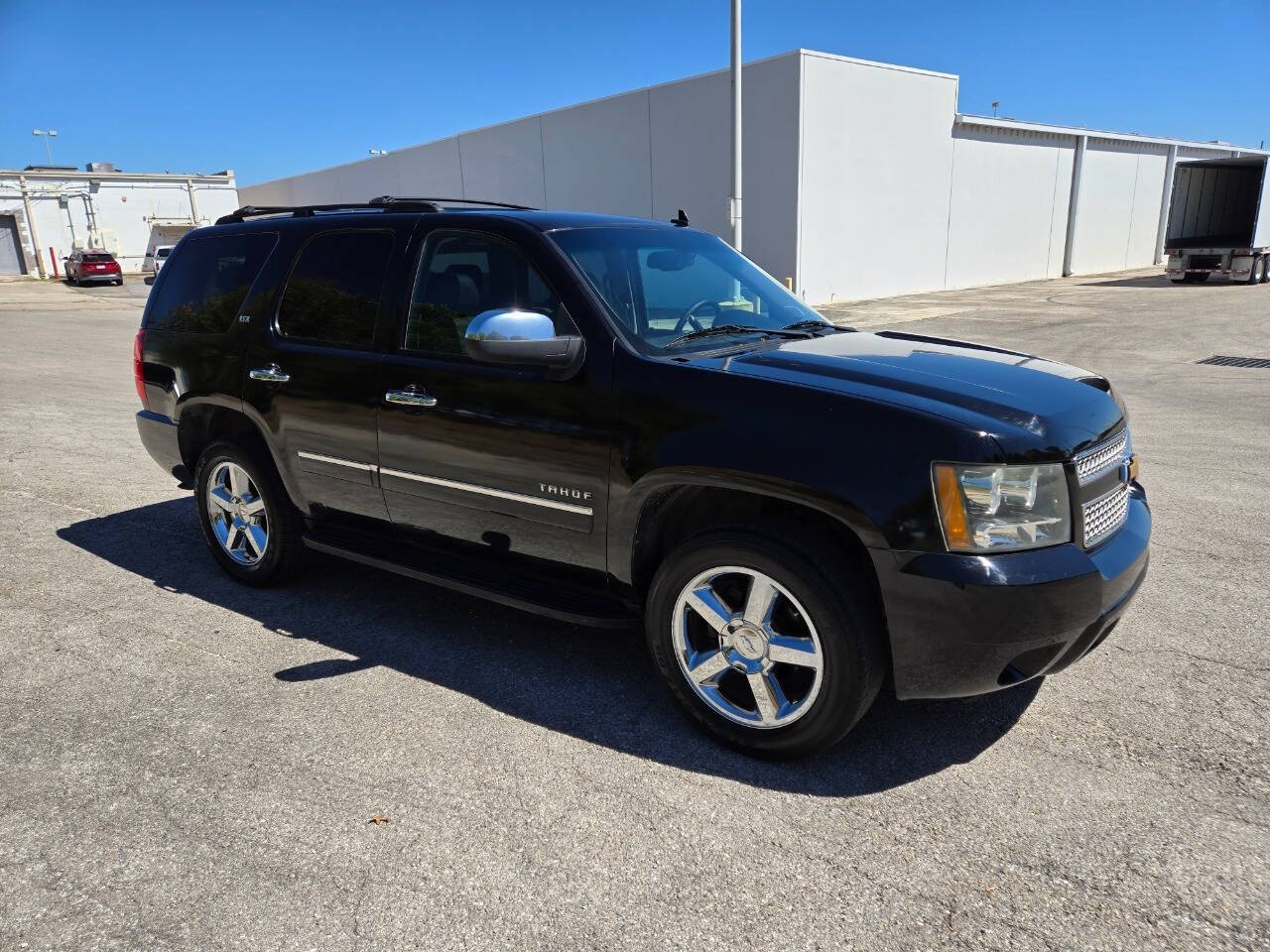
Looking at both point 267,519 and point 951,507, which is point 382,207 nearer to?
point 267,519

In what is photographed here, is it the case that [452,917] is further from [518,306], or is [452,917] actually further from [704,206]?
[704,206]

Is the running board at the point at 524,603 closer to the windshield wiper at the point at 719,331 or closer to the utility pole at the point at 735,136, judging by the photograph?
the windshield wiper at the point at 719,331

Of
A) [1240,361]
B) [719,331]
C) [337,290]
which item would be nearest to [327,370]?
[337,290]

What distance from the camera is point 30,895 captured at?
2.48 metres

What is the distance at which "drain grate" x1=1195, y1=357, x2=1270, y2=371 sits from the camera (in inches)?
474

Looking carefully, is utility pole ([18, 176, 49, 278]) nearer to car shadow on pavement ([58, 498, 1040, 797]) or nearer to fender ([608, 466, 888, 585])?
car shadow on pavement ([58, 498, 1040, 797])

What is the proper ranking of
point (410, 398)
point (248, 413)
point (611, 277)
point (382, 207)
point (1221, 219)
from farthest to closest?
point (1221, 219), point (248, 413), point (382, 207), point (410, 398), point (611, 277)

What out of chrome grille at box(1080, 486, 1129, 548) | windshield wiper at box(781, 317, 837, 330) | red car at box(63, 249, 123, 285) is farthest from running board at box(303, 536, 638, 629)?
red car at box(63, 249, 123, 285)

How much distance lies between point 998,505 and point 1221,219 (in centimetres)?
3118

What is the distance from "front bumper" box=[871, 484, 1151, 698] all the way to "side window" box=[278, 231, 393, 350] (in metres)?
2.59

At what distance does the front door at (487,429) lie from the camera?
10.9 feet

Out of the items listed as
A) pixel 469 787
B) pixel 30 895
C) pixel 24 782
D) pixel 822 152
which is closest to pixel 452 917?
pixel 469 787

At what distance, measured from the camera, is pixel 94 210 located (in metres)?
55.6

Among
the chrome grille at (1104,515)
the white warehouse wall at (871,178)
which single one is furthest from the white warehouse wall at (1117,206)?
the chrome grille at (1104,515)
